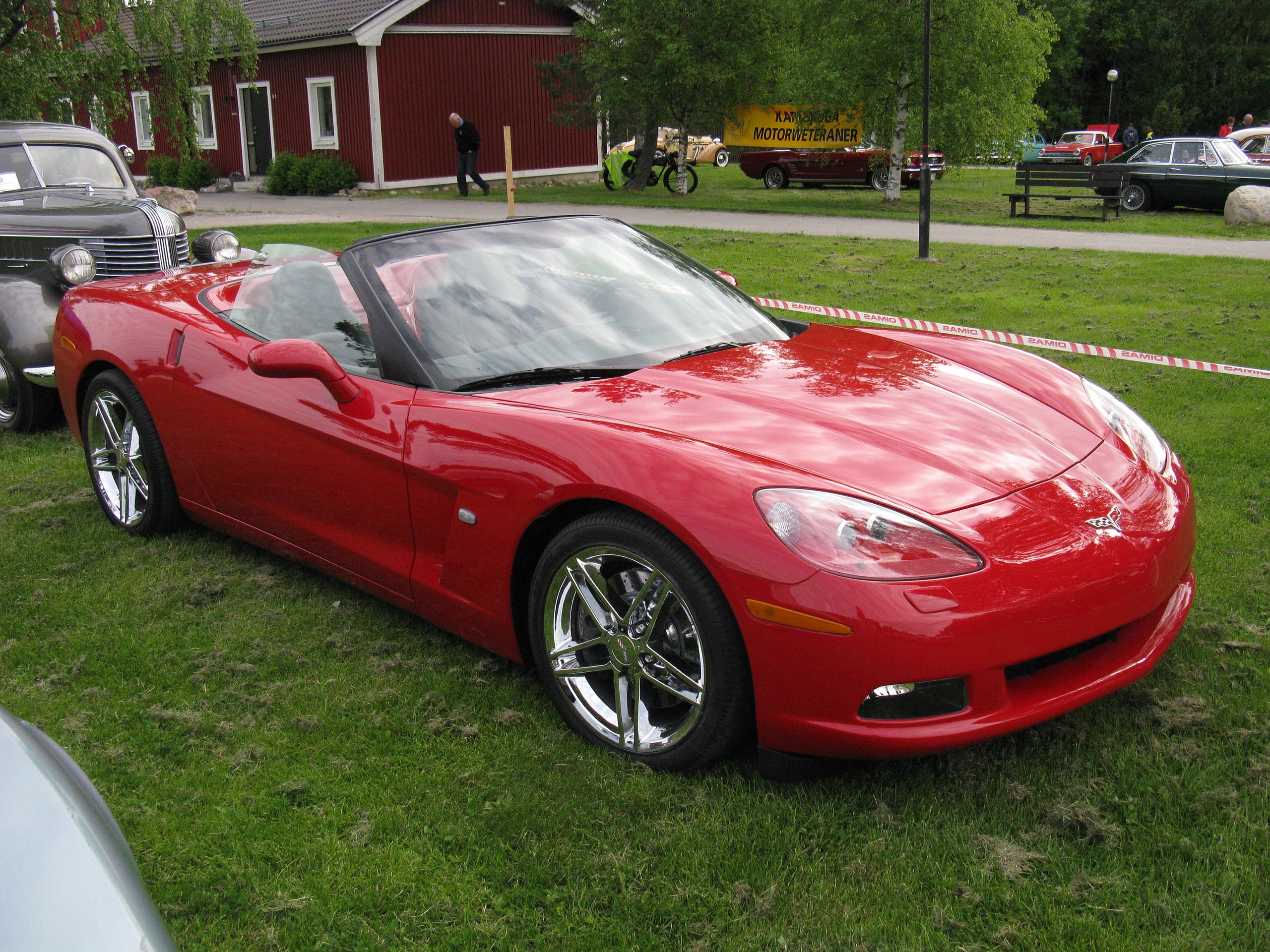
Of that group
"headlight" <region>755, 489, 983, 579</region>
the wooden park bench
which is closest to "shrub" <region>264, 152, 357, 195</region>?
the wooden park bench

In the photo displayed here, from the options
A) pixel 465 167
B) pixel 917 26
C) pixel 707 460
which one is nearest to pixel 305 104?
pixel 465 167

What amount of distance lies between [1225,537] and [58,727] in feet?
13.2

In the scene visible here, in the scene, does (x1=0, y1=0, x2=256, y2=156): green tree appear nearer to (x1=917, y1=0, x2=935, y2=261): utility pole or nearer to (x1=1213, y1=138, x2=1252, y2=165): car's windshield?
(x1=917, y1=0, x2=935, y2=261): utility pole

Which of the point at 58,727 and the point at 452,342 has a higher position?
the point at 452,342

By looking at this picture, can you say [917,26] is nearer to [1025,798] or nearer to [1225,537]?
[1225,537]

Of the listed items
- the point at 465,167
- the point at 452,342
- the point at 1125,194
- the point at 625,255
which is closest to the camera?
the point at 452,342

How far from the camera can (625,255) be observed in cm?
404

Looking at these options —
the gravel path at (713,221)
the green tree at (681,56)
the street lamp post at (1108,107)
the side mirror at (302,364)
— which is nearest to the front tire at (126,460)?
the side mirror at (302,364)

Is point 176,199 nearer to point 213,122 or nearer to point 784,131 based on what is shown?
point 213,122

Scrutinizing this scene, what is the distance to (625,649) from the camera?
Answer: 2.83m

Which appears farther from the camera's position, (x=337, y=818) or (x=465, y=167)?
(x=465, y=167)

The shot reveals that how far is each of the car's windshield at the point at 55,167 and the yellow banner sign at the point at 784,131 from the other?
63.4ft

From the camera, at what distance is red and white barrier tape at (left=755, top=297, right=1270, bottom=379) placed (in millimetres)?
6648

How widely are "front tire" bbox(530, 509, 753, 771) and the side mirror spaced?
36.8 inches
